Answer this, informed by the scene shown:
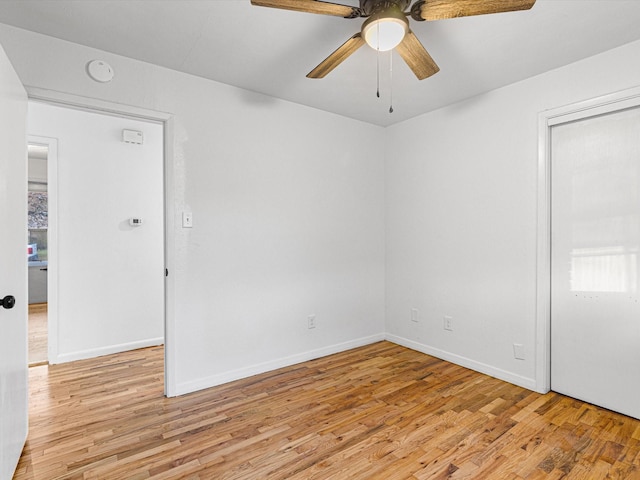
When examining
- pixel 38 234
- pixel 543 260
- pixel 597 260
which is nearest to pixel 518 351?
pixel 543 260

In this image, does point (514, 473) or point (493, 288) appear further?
point (493, 288)

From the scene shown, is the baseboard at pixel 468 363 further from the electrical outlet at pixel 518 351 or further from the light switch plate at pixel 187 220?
the light switch plate at pixel 187 220

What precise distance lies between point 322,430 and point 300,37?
2.43m

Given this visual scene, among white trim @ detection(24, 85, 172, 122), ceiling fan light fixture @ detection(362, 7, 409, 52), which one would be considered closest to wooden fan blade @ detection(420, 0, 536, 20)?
ceiling fan light fixture @ detection(362, 7, 409, 52)

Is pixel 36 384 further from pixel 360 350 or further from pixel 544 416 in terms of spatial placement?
pixel 544 416

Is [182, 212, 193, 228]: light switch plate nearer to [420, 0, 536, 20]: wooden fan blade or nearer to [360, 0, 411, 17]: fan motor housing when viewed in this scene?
[360, 0, 411, 17]: fan motor housing

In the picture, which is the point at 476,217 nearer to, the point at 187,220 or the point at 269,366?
the point at 269,366

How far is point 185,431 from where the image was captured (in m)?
2.15

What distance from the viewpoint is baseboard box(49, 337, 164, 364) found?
10.8 ft

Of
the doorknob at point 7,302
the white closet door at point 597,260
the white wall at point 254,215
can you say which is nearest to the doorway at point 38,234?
the white wall at point 254,215

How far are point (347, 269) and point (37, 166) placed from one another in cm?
620

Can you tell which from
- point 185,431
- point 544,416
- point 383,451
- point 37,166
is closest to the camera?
point 383,451

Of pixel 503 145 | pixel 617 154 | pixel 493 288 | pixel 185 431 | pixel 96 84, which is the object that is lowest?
pixel 185 431

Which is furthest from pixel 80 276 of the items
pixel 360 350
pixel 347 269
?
pixel 360 350
